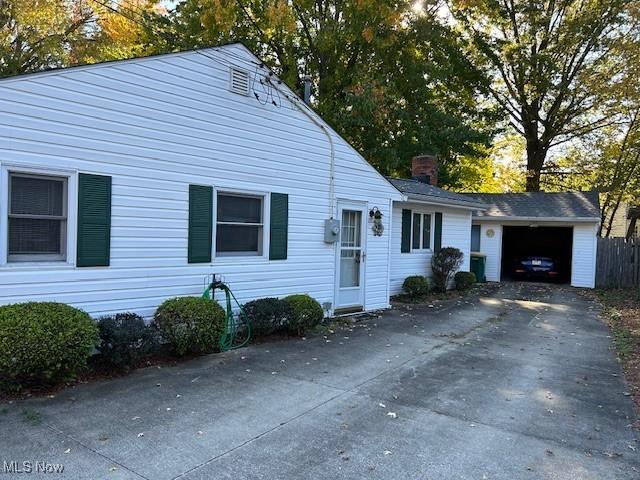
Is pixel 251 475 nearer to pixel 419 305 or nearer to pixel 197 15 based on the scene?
pixel 419 305

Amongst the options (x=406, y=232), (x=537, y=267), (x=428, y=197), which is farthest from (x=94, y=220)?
(x=537, y=267)

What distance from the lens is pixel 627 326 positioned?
360 inches

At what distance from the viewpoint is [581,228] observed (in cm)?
1625

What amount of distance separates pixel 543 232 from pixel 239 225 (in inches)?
716

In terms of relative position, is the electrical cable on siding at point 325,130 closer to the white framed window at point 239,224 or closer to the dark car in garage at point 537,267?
the white framed window at point 239,224

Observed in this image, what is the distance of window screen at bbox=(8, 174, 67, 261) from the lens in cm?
497

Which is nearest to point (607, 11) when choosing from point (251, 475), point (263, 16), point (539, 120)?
point (539, 120)

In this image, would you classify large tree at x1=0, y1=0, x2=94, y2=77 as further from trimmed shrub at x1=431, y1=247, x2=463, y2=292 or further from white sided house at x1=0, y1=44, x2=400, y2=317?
trimmed shrub at x1=431, y1=247, x2=463, y2=292

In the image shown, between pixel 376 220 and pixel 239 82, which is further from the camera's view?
pixel 376 220

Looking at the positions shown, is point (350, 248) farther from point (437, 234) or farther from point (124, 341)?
point (124, 341)

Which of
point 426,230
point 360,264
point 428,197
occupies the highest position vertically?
point 428,197

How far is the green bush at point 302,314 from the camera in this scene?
7.43 metres

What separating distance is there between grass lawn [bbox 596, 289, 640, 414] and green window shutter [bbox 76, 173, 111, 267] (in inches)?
246

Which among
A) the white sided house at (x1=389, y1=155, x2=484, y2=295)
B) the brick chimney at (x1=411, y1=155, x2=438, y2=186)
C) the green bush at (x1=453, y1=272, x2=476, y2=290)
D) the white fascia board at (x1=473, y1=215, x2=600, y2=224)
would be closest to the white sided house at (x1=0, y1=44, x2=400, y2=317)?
the white sided house at (x1=389, y1=155, x2=484, y2=295)
